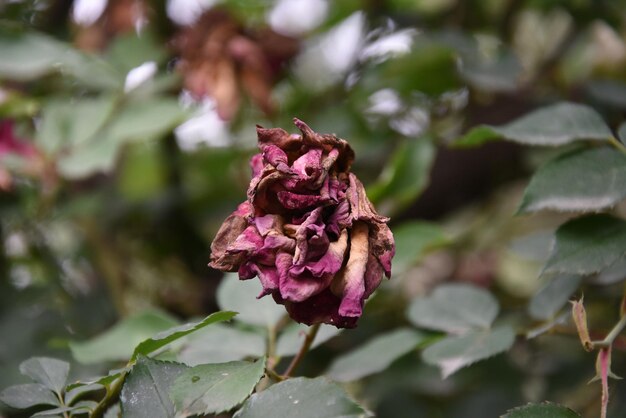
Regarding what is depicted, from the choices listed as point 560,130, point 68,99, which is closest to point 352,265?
point 560,130

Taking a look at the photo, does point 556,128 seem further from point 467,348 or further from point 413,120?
point 413,120

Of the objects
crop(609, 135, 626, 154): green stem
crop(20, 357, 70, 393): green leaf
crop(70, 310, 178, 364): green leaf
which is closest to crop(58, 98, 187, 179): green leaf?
crop(70, 310, 178, 364): green leaf

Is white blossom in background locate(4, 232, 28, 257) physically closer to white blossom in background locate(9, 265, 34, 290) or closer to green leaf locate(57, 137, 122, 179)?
white blossom in background locate(9, 265, 34, 290)

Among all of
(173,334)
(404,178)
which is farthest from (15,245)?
(173,334)

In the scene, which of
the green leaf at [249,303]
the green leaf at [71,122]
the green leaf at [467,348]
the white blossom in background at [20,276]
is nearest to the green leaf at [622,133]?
the green leaf at [467,348]

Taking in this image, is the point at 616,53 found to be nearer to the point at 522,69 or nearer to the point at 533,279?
the point at 522,69
